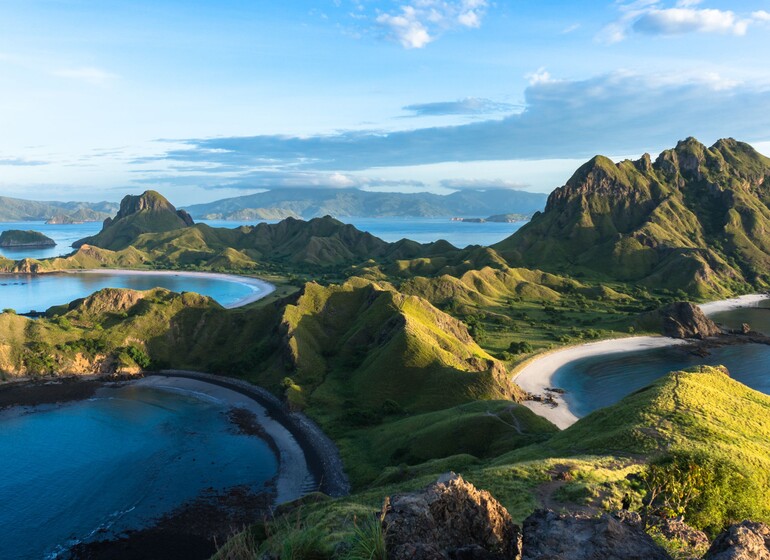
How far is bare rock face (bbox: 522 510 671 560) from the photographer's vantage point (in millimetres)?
14500

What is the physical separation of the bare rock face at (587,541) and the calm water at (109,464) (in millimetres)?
72682

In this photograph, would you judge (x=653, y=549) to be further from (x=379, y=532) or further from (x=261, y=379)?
(x=261, y=379)

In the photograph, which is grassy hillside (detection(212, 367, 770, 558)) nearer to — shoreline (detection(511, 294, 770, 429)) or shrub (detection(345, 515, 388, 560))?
shrub (detection(345, 515, 388, 560))

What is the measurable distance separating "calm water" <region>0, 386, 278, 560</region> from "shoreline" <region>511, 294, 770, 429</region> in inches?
2572

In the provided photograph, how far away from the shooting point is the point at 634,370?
5782 inches

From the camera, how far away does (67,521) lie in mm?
70062

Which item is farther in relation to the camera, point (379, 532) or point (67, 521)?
point (67, 521)

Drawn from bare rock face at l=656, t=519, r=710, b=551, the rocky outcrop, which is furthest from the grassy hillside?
the rocky outcrop

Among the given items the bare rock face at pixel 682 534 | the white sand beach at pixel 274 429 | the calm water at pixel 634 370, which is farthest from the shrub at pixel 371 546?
the calm water at pixel 634 370

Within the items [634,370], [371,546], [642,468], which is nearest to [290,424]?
[642,468]

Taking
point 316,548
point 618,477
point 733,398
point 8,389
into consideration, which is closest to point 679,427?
point 618,477

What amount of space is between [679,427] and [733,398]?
22.6 m

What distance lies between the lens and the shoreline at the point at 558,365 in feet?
368

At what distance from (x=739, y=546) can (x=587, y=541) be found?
6096 mm
